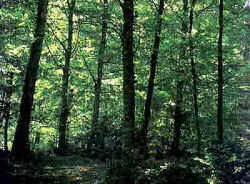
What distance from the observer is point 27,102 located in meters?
10.7

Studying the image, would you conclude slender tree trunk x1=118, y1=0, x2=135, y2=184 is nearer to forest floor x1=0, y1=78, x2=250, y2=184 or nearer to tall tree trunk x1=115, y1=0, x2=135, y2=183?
tall tree trunk x1=115, y1=0, x2=135, y2=183

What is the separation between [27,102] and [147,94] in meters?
5.11

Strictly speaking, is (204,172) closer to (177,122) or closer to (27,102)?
(27,102)

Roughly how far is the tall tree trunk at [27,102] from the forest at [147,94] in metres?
0.04

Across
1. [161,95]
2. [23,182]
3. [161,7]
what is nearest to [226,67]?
[161,95]

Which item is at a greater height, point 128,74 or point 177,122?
point 128,74

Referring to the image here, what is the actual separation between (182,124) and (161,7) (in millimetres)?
5819

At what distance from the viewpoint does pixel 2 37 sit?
399 inches

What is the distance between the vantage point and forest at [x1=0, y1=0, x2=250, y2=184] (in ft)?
23.0

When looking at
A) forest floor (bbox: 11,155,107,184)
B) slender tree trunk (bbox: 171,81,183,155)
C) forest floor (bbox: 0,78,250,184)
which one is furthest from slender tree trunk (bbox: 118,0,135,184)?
slender tree trunk (bbox: 171,81,183,155)

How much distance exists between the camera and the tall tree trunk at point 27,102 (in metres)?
10.1

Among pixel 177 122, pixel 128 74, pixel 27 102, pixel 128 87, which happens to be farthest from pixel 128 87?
pixel 177 122

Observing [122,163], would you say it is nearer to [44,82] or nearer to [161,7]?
[161,7]

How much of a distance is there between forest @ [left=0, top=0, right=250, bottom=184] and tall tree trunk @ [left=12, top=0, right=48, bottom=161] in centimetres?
4
